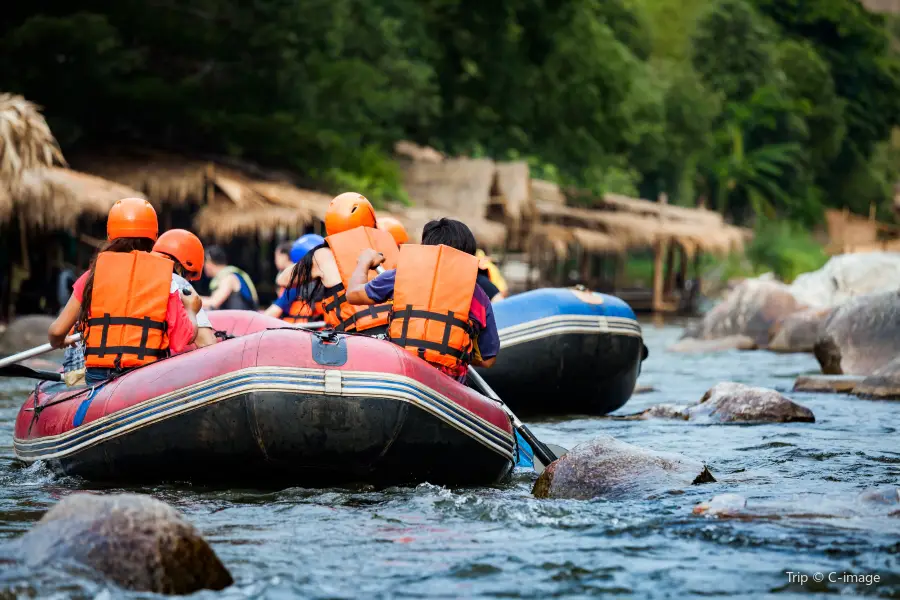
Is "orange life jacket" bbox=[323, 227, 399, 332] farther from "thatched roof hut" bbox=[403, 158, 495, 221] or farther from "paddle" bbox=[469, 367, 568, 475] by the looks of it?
"thatched roof hut" bbox=[403, 158, 495, 221]

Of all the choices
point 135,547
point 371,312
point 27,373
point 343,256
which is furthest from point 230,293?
point 135,547

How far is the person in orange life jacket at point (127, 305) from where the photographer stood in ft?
22.2

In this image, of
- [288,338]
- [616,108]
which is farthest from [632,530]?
[616,108]

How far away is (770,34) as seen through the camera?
4819 centimetres

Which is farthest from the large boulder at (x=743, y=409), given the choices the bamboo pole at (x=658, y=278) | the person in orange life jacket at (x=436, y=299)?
the bamboo pole at (x=658, y=278)

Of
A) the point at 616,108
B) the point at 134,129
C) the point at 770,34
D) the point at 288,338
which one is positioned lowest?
the point at 288,338

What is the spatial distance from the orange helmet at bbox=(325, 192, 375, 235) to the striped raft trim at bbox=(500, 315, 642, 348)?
8.08ft

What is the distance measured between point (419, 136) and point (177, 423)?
85.0 feet

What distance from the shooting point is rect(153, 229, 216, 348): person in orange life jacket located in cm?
712

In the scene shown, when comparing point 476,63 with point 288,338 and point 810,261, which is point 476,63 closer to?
point 810,261

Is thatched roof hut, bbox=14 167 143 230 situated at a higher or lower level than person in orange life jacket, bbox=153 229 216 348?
higher

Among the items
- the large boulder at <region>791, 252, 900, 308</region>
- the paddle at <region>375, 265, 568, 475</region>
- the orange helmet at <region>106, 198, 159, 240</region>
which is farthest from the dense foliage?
the paddle at <region>375, 265, 568, 475</region>

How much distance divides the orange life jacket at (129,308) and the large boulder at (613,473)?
2.02 m

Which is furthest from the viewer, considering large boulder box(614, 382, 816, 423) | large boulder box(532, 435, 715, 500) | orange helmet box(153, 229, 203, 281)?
large boulder box(614, 382, 816, 423)
